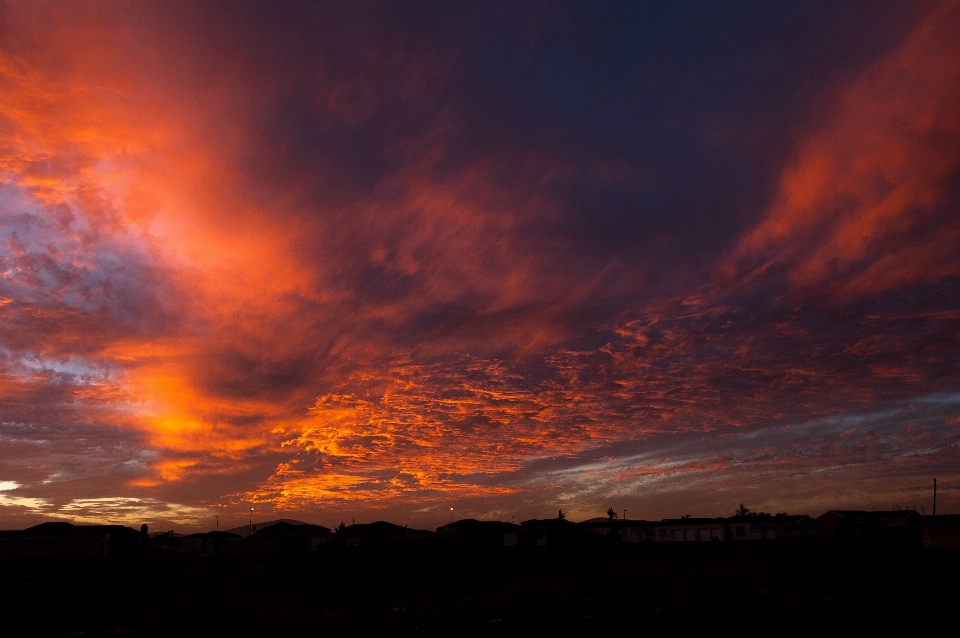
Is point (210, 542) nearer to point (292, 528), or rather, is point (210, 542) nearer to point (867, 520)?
point (292, 528)

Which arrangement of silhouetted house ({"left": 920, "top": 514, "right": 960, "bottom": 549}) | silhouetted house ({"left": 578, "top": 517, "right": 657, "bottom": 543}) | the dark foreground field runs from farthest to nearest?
silhouetted house ({"left": 578, "top": 517, "right": 657, "bottom": 543}) < silhouetted house ({"left": 920, "top": 514, "right": 960, "bottom": 549}) < the dark foreground field

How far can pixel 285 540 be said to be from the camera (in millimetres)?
108062

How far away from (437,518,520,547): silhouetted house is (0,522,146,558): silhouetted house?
50293mm

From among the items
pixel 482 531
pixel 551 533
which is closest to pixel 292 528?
pixel 482 531

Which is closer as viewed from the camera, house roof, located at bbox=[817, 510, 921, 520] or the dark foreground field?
the dark foreground field

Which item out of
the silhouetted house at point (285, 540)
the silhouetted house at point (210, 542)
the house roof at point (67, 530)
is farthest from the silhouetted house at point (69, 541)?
the silhouetted house at point (285, 540)

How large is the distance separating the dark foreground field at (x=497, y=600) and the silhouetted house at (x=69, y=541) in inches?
1721

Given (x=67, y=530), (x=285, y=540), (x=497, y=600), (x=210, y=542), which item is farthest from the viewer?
(x=210, y=542)

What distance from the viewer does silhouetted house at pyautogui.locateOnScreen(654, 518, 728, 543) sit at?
395 feet

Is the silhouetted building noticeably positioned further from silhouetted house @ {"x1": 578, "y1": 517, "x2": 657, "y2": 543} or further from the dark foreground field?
the dark foreground field

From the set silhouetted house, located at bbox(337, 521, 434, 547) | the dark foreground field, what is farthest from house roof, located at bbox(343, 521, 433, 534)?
the dark foreground field

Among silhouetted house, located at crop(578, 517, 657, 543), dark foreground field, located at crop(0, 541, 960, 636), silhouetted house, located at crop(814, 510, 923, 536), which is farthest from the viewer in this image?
silhouetted house, located at crop(578, 517, 657, 543)

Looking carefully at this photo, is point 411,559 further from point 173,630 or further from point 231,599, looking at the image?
point 173,630

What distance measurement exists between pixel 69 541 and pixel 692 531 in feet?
337
